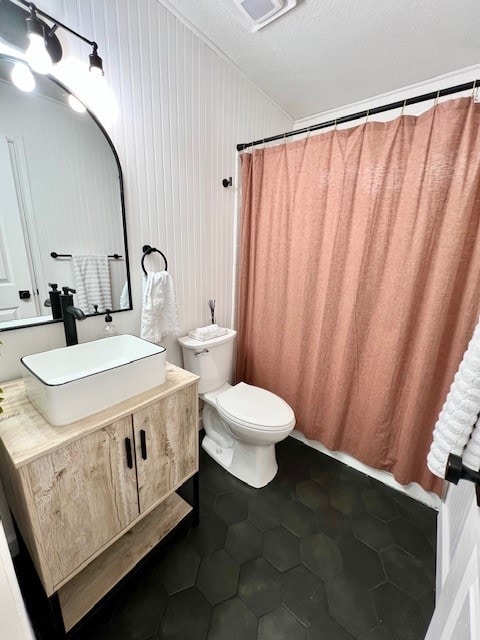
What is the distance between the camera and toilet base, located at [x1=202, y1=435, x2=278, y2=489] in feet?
4.96

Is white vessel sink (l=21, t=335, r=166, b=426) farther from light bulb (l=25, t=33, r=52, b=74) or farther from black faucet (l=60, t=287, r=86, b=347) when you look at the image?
light bulb (l=25, t=33, r=52, b=74)

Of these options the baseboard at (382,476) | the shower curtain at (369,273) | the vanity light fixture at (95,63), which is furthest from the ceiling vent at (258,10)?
the baseboard at (382,476)

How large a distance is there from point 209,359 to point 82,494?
94cm

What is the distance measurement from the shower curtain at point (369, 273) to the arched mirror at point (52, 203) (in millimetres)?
926

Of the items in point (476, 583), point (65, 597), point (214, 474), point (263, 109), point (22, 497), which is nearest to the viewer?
point (476, 583)

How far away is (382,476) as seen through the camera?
159 cm

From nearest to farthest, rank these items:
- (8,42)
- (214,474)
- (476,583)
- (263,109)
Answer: (476,583), (8,42), (214,474), (263,109)

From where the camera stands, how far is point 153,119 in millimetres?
1302

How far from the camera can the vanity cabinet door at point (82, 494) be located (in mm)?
744

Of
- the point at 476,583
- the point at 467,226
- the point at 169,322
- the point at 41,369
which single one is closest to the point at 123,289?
the point at 169,322

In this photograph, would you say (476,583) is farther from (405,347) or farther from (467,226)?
(467,226)

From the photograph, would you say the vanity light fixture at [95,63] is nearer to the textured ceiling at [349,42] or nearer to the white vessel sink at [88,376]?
the textured ceiling at [349,42]

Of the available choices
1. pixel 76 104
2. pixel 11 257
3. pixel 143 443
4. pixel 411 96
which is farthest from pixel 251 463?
pixel 411 96

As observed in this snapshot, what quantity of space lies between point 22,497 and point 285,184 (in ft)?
6.01
